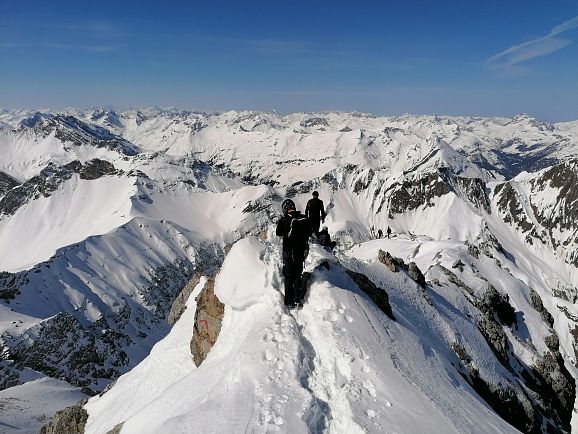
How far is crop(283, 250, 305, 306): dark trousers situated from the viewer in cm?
1587

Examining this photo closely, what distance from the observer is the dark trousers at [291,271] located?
15867 millimetres

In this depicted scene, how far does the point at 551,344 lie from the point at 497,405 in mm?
29207

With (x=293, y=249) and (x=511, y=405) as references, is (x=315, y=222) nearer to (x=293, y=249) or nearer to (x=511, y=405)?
(x=293, y=249)

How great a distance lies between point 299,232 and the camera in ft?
53.5

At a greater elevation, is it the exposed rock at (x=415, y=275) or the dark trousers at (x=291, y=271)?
the dark trousers at (x=291, y=271)

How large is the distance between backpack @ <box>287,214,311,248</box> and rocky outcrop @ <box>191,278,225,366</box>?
4.37 meters

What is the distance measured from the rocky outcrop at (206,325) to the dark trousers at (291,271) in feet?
11.1

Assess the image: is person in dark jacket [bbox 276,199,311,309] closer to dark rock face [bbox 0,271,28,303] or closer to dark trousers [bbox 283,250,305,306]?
dark trousers [bbox 283,250,305,306]

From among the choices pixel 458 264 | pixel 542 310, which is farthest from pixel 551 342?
pixel 458 264

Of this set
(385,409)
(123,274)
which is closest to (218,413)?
(385,409)

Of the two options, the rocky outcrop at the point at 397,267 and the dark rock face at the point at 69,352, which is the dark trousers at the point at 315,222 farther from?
the dark rock face at the point at 69,352

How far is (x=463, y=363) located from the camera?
2359cm

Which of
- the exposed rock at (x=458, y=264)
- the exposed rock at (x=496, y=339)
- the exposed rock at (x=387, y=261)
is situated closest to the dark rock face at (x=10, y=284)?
the exposed rock at (x=458, y=264)

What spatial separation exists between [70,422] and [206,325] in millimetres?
10238
